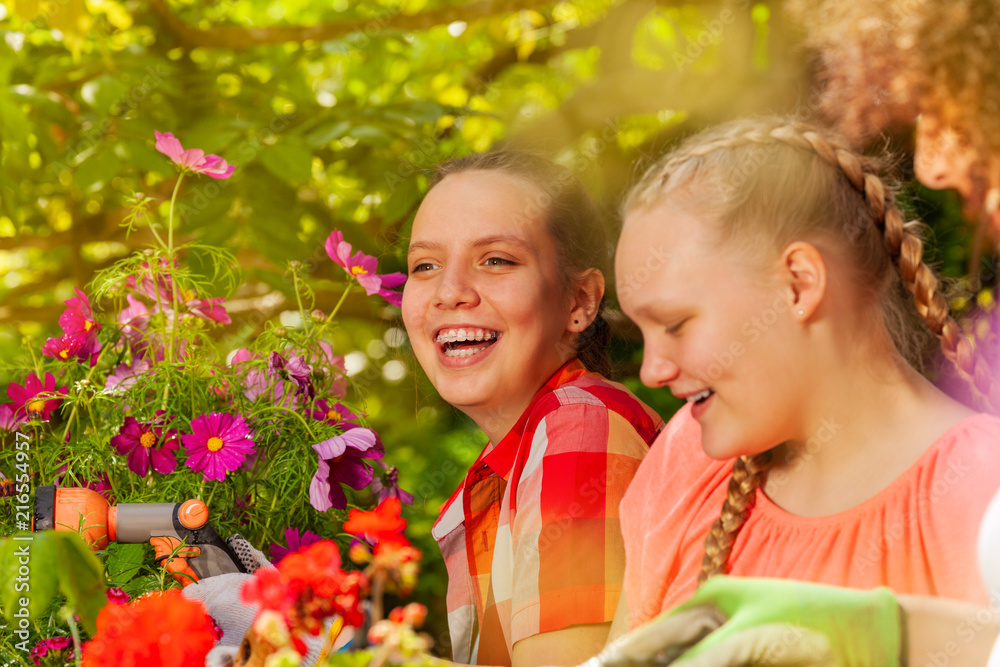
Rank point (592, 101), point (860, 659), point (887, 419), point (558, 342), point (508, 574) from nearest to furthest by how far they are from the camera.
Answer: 1. point (860, 659)
2. point (887, 419)
3. point (508, 574)
4. point (558, 342)
5. point (592, 101)

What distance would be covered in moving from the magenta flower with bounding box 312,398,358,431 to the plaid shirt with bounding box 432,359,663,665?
16 cm

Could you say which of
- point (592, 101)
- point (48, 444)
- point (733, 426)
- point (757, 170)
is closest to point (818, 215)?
point (757, 170)

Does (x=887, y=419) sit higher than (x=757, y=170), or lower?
lower

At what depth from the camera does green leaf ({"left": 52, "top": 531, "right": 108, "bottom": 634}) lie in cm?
51

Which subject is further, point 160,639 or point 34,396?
point 34,396

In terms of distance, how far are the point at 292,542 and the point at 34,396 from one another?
1.08 ft

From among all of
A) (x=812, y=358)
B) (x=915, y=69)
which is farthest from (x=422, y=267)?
(x=915, y=69)

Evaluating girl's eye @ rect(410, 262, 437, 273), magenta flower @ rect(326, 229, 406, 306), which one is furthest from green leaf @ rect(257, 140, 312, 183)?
A: girl's eye @ rect(410, 262, 437, 273)

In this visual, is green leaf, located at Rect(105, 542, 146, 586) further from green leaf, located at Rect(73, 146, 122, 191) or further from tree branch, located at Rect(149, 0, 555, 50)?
tree branch, located at Rect(149, 0, 555, 50)

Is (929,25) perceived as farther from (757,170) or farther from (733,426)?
(733,426)

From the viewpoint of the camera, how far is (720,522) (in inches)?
26.0

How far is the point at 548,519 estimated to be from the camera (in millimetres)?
777

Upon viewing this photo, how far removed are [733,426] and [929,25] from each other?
37.4 inches

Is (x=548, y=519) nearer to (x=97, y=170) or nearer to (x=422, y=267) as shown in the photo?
(x=422, y=267)
